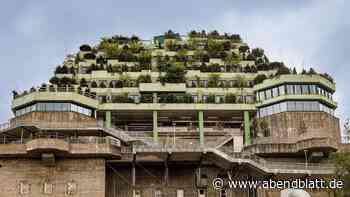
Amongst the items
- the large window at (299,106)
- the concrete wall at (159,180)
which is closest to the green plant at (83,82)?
the concrete wall at (159,180)

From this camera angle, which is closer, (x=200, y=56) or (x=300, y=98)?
(x=300, y=98)

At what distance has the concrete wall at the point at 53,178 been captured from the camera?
183ft

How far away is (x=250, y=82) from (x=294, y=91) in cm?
754

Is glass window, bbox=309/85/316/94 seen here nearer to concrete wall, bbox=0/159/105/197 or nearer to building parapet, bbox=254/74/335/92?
building parapet, bbox=254/74/335/92

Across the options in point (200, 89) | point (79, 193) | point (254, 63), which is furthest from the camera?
point (254, 63)

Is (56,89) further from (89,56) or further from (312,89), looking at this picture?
(312,89)

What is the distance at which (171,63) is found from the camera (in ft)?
249

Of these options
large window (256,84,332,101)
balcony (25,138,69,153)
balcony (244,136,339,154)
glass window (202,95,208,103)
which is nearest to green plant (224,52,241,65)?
glass window (202,95,208,103)

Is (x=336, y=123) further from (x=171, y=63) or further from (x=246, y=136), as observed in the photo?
(x=171, y=63)

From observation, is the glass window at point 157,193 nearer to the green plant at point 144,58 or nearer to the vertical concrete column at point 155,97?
the vertical concrete column at point 155,97

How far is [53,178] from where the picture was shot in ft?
185

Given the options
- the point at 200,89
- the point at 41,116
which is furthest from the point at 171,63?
the point at 41,116

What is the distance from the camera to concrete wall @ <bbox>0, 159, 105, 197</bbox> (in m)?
55.9

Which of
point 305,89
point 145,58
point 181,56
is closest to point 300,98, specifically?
point 305,89
